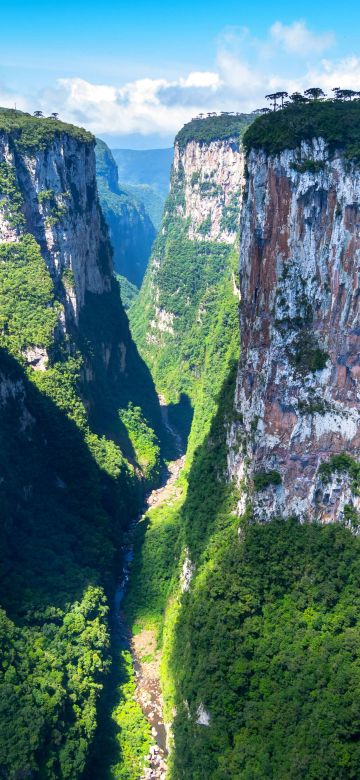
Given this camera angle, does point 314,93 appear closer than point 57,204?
Yes

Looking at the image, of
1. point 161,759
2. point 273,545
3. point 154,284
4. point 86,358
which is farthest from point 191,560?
point 154,284

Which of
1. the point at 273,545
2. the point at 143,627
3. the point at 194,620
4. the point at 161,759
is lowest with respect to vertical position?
the point at 161,759

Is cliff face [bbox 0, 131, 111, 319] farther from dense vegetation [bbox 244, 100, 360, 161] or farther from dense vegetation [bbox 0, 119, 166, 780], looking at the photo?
dense vegetation [bbox 244, 100, 360, 161]

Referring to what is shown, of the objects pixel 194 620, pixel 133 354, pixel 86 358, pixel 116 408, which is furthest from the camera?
pixel 133 354

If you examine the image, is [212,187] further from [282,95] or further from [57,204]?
[282,95]

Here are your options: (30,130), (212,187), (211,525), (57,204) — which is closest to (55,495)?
(211,525)

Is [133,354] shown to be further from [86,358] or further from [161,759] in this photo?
[161,759]

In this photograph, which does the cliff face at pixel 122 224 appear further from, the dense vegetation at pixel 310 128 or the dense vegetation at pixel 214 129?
the dense vegetation at pixel 310 128
